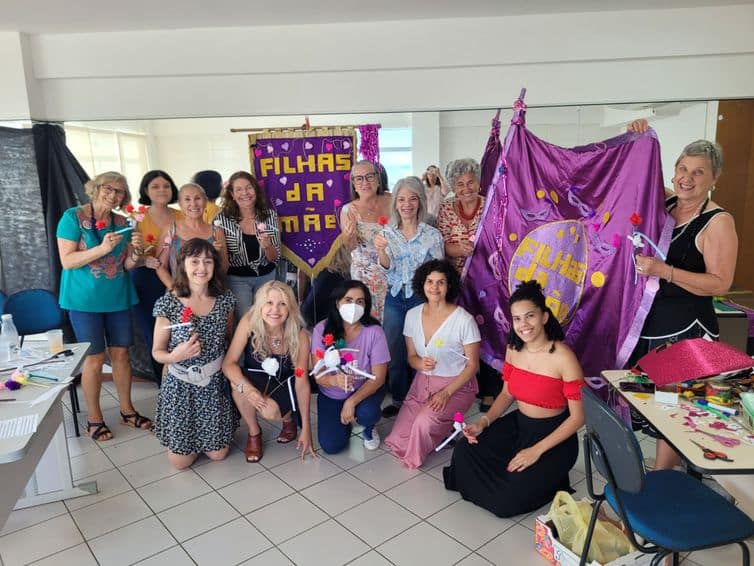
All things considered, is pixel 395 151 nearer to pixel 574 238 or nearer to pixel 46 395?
pixel 574 238

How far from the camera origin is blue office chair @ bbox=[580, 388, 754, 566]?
166 cm

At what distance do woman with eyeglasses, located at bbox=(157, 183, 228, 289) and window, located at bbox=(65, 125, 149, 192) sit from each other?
0.92m

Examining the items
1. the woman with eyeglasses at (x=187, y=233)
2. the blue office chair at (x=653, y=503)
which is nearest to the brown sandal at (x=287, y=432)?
the woman with eyeglasses at (x=187, y=233)

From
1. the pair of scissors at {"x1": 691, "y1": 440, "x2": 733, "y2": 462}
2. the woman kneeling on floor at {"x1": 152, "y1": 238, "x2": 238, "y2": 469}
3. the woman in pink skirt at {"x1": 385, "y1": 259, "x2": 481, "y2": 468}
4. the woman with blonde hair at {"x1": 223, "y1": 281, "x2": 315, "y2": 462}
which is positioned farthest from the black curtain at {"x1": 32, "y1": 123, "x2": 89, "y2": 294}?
the pair of scissors at {"x1": 691, "y1": 440, "x2": 733, "y2": 462}

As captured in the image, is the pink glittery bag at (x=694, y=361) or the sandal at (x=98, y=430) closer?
the pink glittery bag at (x=694, y=361)

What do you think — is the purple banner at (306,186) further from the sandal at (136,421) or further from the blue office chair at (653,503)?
the blue office chair at (653,503)

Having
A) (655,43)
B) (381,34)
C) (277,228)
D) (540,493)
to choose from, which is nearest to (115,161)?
(277,228)

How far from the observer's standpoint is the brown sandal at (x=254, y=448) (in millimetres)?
3061

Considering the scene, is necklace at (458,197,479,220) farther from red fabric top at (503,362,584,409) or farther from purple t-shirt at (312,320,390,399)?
red fabric top at (503,362,584,409)

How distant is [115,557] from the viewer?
2312 mm

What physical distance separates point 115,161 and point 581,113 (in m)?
3.56

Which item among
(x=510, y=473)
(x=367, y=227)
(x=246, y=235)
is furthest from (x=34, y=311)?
(x=510, y=473)

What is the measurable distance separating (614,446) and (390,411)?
2.03m

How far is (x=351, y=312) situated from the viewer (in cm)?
295
